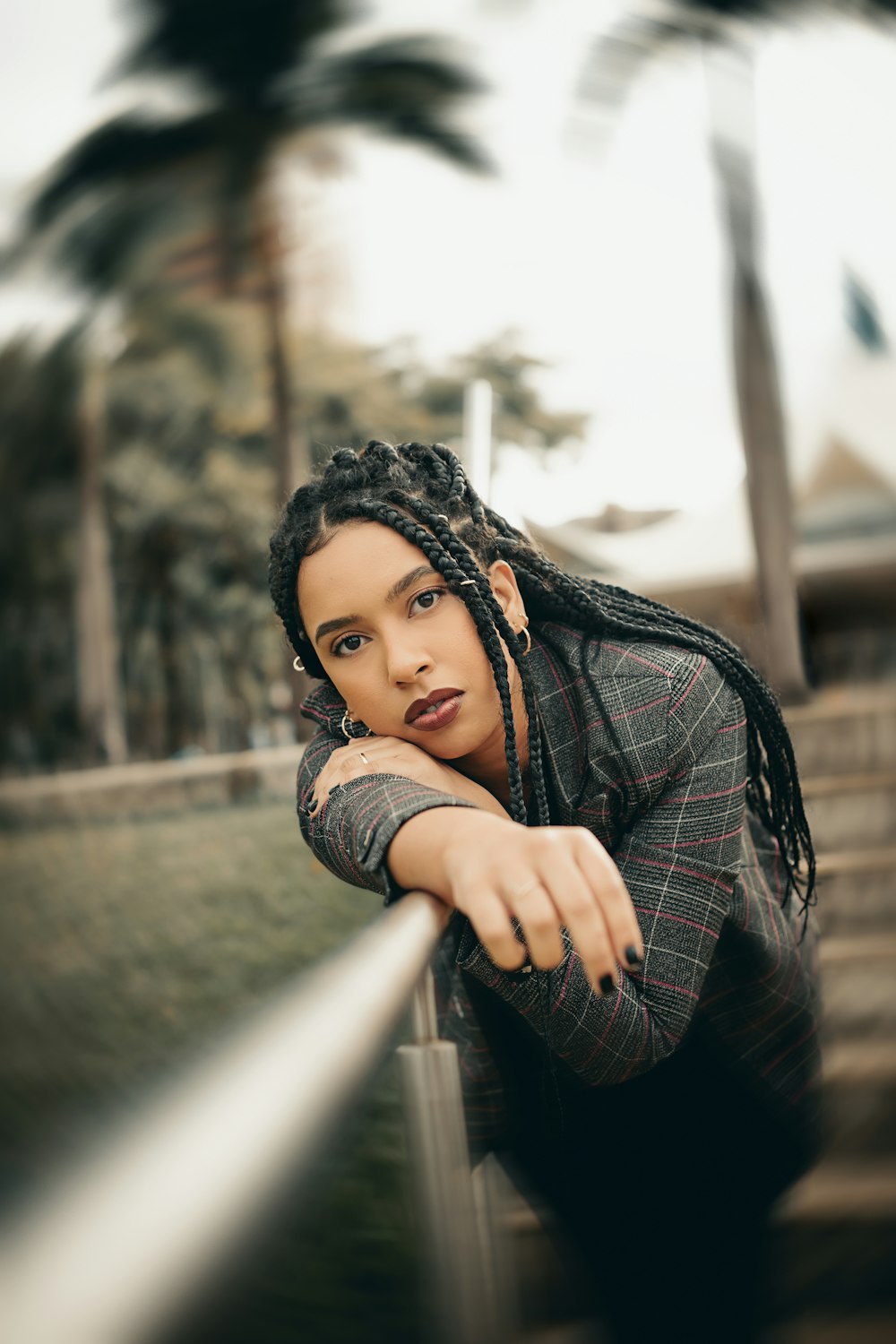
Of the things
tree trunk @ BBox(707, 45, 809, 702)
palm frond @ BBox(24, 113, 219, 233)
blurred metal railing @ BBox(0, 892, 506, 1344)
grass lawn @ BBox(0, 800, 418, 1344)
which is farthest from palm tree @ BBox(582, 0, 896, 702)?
palm frond @ BBox(24, 113, 219, 233)

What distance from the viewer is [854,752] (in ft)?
12.2

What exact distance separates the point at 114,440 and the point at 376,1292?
1394cm

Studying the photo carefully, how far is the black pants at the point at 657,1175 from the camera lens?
53.1 inches

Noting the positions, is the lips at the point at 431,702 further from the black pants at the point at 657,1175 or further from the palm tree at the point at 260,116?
the palm tree at the point at 260,116

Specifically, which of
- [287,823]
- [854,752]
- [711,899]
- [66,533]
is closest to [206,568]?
[66,533]

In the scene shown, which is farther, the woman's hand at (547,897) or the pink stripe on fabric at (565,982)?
the pink stripe on fabric at (565,982)

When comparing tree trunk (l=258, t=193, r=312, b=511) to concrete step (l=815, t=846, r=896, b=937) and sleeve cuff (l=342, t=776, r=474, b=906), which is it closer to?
concrete step (l=815, t=846, r=896, b=937)

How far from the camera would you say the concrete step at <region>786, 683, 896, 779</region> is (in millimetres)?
3689

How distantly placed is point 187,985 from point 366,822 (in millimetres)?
5004

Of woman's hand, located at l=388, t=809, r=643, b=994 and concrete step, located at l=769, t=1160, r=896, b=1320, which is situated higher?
woman's hand, located at l=388, t=809, r=643, b=994

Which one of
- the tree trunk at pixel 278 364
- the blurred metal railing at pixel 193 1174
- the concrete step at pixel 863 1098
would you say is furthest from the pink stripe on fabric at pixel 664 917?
the tree trunk at pixel 278 364

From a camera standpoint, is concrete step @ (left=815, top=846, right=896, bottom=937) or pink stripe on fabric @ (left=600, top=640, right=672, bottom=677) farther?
concrete step @ (left=815, top=846, right=896, bottom=937)

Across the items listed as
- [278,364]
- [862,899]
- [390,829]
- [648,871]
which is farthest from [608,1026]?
[278,364]

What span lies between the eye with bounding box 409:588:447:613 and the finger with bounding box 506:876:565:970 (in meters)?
0.48
